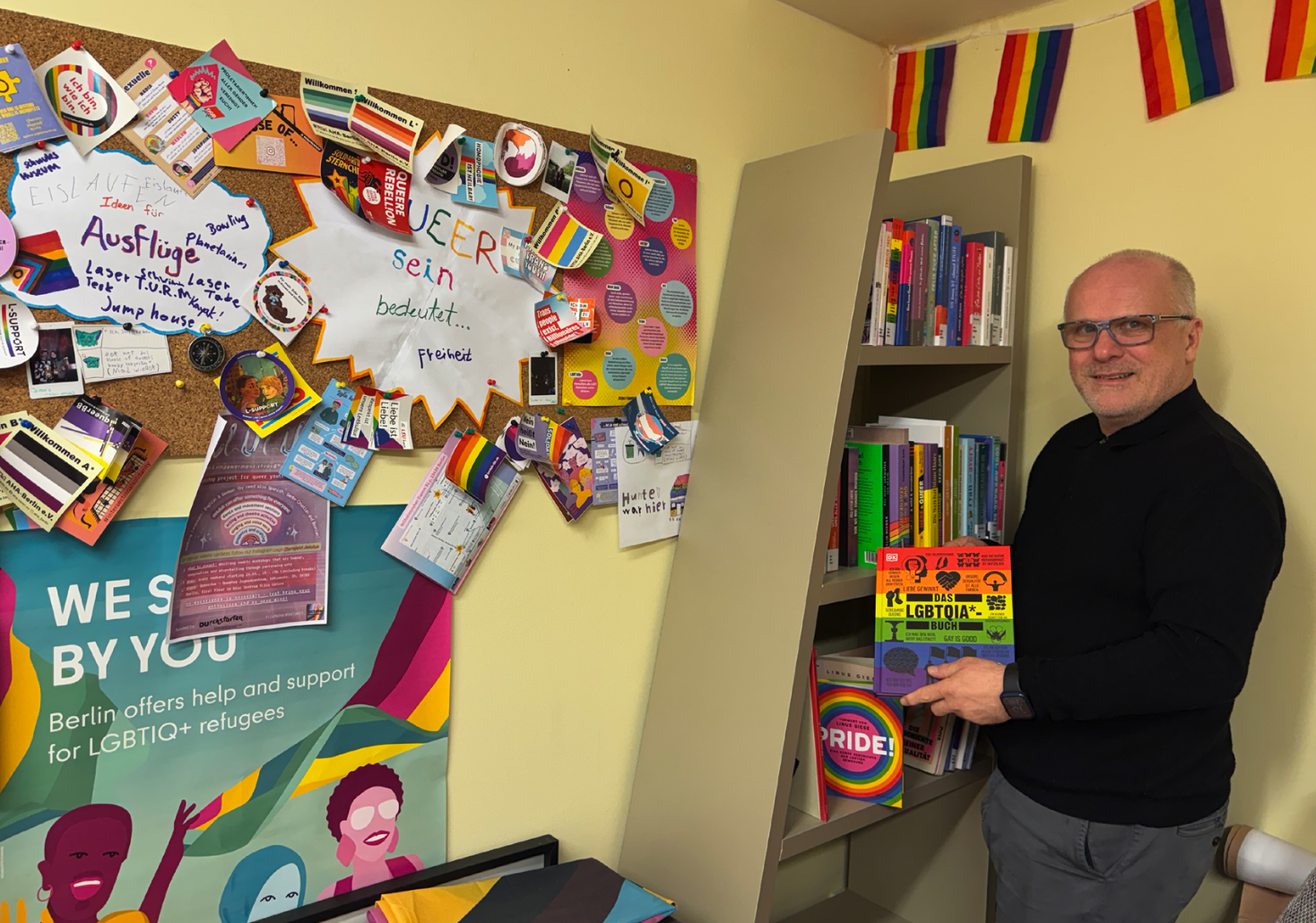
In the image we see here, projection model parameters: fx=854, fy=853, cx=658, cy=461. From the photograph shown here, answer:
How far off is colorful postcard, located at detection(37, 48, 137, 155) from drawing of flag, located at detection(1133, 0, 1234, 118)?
5.87ft

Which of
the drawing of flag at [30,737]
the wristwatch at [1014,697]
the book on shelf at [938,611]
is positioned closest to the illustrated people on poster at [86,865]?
the drawing of flag at [30,737]

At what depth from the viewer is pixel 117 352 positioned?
1080 millimetres

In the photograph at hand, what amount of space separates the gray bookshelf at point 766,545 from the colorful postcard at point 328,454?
653mm

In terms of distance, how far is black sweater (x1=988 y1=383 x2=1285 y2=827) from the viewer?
1.28 m

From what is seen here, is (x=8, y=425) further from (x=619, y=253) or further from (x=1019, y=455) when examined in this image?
(x=1019, y=455)

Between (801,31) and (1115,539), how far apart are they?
123 cm

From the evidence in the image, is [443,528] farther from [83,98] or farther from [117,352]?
[83,98]

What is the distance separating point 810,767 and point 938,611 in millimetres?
353

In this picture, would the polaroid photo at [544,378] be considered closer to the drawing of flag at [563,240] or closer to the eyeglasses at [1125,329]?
the drawing of flag at [563,240]

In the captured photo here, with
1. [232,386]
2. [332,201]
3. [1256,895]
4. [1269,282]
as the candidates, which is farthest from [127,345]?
[1256,895]

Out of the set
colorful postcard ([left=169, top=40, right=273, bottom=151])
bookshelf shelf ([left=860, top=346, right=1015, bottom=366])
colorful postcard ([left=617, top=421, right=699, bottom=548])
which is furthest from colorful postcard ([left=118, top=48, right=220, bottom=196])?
bookshelf shelf ([left=860, top=346, right=1015, bottom=366])

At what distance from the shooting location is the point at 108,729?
1.10 m

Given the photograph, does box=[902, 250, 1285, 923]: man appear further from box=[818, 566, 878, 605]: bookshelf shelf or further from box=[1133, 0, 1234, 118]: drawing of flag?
box=[1133, 0, 1234, 118]: drawing of flag

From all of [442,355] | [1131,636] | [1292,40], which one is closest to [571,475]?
[442,355]
